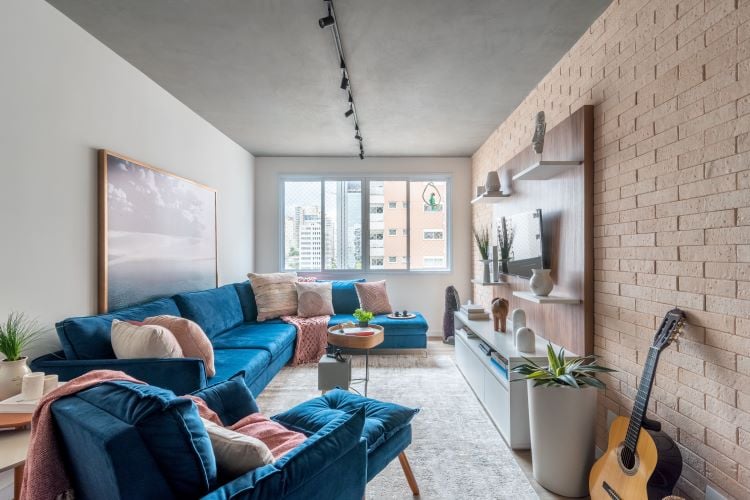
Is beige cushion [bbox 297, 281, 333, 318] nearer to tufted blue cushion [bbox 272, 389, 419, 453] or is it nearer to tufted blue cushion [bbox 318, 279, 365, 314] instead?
tufted blue cushion [bbox 318, 279, 365, 314]

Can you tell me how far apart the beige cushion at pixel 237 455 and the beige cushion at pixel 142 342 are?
120cm

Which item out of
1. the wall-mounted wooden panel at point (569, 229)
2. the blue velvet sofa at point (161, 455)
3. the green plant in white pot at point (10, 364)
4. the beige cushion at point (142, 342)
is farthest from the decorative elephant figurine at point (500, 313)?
the green plant in white pot at point (10, 364)

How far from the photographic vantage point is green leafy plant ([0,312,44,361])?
1677 millimetres

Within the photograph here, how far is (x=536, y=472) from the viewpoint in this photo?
2.04 m

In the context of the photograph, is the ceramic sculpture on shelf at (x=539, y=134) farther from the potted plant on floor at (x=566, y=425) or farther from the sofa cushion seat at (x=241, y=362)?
the sofa cushion seat at (x=241, y=362)

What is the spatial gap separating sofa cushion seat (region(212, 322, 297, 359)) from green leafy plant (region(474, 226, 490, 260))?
2195 mm

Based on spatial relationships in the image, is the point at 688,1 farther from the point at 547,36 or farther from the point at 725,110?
the point at 547,36

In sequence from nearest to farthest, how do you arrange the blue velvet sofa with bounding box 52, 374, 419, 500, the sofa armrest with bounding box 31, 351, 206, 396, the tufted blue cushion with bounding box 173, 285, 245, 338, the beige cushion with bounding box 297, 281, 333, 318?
the blue velvet sofa with bounding box 52, 374, 419, 500
the sofa armrest with bounding box 31, 351, 206, 396
the tufted blue cushion with bounding box 173, 285, 245, 338
the beige cushion with bounding box 297, 281, 333, 318

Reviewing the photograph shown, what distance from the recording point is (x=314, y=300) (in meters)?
4.69

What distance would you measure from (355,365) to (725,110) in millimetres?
3677

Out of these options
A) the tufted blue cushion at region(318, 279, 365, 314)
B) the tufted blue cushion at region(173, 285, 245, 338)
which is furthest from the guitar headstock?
the tufted blue cushion at region(318, 279, 365, 314)

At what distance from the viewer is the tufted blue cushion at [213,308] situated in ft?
10.8

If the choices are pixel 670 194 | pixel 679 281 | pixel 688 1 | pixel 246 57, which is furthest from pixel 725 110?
pixel 246 57

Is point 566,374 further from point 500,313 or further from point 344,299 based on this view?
point 344,299
